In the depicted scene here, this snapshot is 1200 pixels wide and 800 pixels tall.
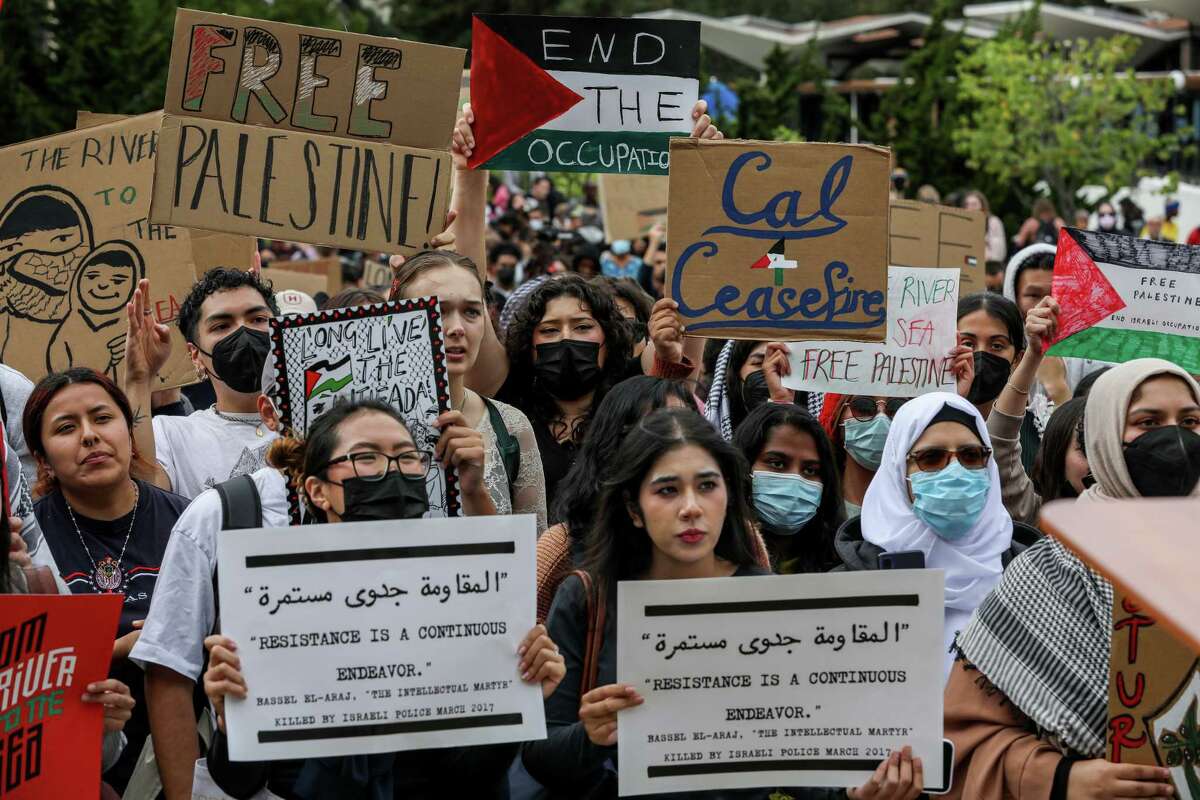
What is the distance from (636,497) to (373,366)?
2.45 ft

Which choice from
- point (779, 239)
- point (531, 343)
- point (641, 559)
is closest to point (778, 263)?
point (779, 239)

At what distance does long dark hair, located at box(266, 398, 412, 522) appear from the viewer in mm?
3623

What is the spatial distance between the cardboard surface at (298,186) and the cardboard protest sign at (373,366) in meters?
1.37

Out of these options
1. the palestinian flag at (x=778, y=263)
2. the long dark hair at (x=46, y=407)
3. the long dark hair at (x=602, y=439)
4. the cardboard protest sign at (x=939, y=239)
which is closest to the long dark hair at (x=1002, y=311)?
the palestinian flag at (x=778, y=263)

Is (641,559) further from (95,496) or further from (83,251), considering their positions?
(83,251)

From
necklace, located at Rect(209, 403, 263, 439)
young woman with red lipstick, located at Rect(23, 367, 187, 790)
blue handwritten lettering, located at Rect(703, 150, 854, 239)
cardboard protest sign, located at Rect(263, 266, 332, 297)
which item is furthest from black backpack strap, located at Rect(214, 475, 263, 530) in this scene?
cardboard protest sign, located at Rect(263, 266, 332, 297)

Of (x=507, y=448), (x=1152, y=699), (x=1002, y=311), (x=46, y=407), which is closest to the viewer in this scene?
(x=1152, y=699)

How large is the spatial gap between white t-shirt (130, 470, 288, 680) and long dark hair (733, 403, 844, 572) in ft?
6.03

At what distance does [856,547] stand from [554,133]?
2067 mm

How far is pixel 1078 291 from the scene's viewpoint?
6.17 metres

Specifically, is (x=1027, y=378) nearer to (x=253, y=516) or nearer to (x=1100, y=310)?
(x=1100, y=310)

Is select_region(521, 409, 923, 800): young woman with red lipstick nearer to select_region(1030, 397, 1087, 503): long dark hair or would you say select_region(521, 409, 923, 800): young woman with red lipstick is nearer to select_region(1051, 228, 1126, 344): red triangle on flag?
select_region(1030, 397, 1087, 503): long dark hair

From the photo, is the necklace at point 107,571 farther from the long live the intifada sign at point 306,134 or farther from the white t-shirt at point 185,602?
the long live the intifada sign at point 306,134

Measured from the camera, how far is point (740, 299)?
5156 millimetres
